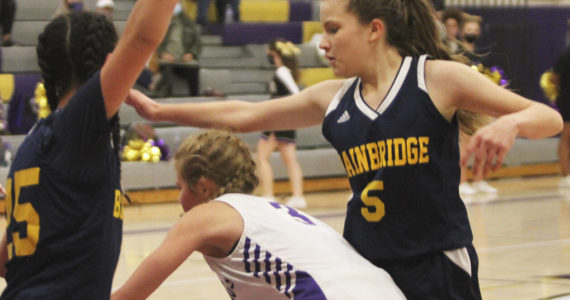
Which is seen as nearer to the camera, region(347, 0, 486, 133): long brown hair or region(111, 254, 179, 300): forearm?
region(111, 254, 179, 300): forearm

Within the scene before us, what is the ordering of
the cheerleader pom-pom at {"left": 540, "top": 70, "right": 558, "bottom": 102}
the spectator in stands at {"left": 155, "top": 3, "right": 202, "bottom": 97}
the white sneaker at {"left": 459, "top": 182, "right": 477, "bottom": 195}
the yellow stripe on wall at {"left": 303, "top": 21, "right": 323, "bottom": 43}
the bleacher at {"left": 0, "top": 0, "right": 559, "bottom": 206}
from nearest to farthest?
the bleacher at {"left": 0, "top": 0, "right": 559, "bottom": 206} < the white sneaker at {"left": 459, "top": 182, "right": 477, "bottom": 195} < the spectator in stands at {"left": 155, "top": 3, "right": 202, "bottom": 97} < the cheerleader pom-pom at {"left": 540, "top": 70, "right": 558, "bottom": 102} < the yellow stripe on wall at {"left": 303, "top": 21, "right": 323, "bottom": 43}

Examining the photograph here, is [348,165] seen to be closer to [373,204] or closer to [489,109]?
[373,204]

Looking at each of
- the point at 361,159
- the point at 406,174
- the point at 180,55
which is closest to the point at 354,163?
the point at 361,159

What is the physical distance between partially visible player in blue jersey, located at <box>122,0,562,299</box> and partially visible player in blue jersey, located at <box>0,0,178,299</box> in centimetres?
65

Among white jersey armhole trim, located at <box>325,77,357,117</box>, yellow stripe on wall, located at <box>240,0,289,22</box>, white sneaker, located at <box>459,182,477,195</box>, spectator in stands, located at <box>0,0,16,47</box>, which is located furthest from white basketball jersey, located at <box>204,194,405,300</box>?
yellow stripe on wall, located at <box>240,0,289,22</box>

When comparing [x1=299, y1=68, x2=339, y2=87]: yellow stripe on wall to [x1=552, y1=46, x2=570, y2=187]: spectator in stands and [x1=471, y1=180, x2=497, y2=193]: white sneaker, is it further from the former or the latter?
[x1=552, y1=46, x2=570, y2=187]: spectator in stands

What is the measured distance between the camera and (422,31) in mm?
2721

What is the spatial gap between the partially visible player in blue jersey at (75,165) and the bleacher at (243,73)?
704cm

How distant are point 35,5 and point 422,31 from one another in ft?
32.9

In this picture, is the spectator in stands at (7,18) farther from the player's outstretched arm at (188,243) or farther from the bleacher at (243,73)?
the player's outstretched arm at (188,243)

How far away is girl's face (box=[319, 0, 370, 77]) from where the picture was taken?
268 cm

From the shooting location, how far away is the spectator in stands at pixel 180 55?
1118 cm

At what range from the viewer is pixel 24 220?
6.83ft

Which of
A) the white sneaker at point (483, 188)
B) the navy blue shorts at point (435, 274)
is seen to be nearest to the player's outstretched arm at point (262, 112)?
the navy blue shorts at point (435, 274)
